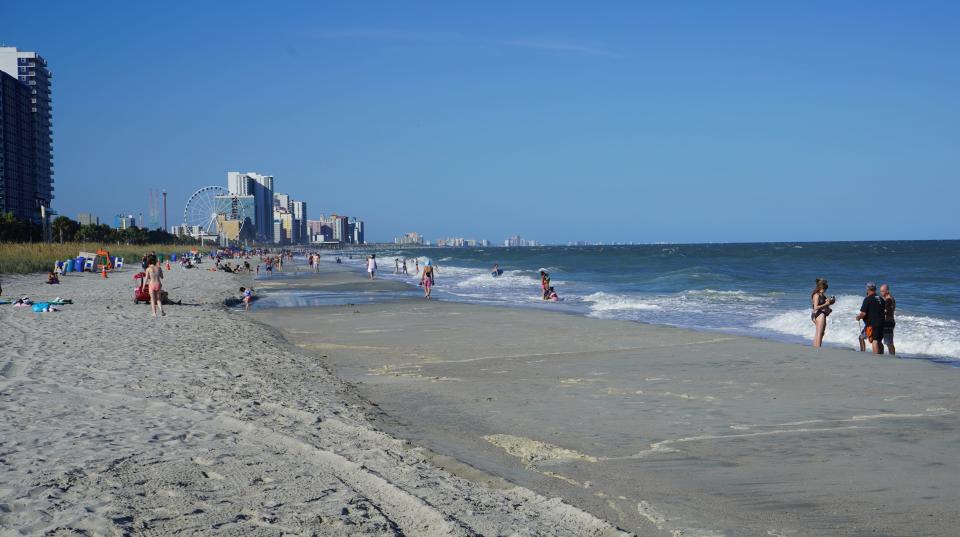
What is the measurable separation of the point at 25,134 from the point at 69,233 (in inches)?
1911

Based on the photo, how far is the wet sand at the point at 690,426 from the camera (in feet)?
15.3

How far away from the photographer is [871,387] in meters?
8.66

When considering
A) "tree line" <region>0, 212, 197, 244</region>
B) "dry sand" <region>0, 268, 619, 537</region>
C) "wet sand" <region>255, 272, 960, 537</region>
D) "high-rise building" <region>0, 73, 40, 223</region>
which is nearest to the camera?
"dry sand" <region>0, 268, 619, 537</region>

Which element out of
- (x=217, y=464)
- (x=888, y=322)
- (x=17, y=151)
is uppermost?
(x=17, y=151)

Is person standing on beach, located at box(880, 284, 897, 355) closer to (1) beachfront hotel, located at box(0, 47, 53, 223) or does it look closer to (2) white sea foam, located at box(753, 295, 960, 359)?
(2) white sea foam, located at box(753, 295, 960, 359)

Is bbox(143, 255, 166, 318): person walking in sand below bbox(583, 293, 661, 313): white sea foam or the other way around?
the other way around

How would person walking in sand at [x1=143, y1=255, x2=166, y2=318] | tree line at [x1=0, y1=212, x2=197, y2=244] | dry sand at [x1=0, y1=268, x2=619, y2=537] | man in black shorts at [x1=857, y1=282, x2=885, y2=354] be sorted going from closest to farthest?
1. dry sand at [x1=0, y1=268, x2=619, y2=537]
2. man in black shorts at [x1=857, y1=282, x2=885, y2=354]
3. person walking in sand at [x1=143, y1=255, x2=166, y2=318]
4. tree line at [x1=0, y1=212, x2=197, y2=244]

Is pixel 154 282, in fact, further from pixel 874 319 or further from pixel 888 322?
pixel 888 322

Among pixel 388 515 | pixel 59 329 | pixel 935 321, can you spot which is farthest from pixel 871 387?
pixel 59 329

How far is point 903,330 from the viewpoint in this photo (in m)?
15.6

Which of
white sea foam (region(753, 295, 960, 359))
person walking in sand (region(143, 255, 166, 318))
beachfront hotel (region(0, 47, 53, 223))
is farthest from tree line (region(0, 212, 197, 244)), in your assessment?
white sea foam (region(753, 295, 960, 359))

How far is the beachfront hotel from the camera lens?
111 metres

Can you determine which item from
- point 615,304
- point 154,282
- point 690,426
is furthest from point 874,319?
point 154,282

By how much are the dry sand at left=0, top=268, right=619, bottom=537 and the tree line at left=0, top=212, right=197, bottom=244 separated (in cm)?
5891
